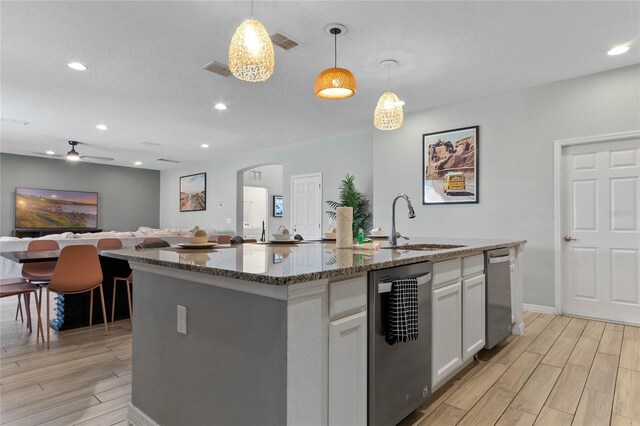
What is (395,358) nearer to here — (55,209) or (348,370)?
(348,370)

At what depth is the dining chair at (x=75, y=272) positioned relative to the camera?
→ 3.15 meters

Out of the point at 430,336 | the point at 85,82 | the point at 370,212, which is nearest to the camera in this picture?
the point at 430,336

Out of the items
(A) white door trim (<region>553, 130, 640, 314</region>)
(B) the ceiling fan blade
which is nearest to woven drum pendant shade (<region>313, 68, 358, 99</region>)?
(A) white door trim (<region>553, 130, 640, 314</region>)

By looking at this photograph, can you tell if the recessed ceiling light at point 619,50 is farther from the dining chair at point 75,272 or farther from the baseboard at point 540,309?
the dining chair at point 75,272

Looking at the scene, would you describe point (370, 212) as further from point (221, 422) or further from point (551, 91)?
point (221, 422)

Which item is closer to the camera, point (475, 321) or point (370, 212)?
point (475, 321)

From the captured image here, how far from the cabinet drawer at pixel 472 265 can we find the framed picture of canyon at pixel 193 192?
7.99 meters

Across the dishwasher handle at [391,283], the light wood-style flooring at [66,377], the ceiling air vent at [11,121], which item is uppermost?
the ceiling air vent at [11,121]

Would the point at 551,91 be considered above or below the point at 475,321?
above

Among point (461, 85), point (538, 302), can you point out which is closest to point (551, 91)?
point (461, 85)

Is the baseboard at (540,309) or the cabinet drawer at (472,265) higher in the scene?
the cabinet drawer at (472,265)

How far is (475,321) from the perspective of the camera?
2469 millimetres

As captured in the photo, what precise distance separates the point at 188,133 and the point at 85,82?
8.04ft

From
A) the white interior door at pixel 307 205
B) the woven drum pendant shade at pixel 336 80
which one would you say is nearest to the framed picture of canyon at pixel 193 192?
the white interior door at pixel 307 205
